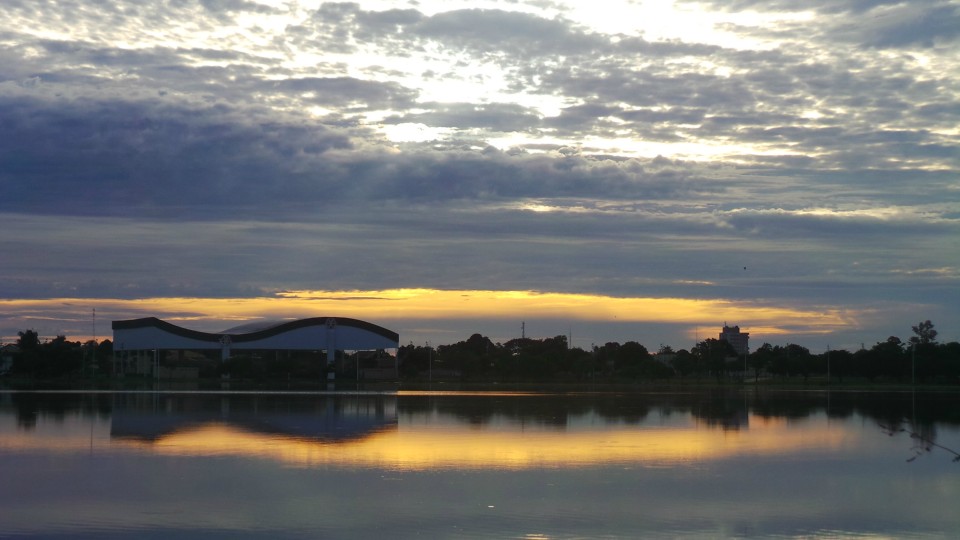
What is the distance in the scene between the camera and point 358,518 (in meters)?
19.5

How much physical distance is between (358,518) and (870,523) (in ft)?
31.7

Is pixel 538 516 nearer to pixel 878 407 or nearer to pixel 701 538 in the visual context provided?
pixel 701 538

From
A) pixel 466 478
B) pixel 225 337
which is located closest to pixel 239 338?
pixel 225 337

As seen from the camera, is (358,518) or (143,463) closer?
(358,518)

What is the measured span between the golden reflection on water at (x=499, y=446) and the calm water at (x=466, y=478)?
88 millimetres

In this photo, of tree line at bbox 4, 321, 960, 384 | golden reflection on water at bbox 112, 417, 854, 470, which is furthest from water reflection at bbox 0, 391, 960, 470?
tree line at bbox 4, 321, 960, 384

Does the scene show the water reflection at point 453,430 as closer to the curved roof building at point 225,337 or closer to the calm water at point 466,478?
the calm water at point 466,478

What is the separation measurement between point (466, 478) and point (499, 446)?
303 inches

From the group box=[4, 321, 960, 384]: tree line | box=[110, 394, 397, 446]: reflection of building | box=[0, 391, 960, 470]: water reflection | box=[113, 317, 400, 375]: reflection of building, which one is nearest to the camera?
box=[0, 391, 960, 470]: water reflection

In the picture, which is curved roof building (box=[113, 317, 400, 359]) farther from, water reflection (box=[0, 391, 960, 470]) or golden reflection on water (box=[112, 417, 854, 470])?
golden reflection on water (box=[112, 417, 854, 470])

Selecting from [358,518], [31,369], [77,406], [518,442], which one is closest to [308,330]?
[31,369]

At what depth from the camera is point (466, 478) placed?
25094 millimetres

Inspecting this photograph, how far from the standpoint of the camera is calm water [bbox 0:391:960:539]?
1905 centimetres

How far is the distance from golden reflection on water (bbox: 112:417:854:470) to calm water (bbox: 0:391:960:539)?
0.09 m
